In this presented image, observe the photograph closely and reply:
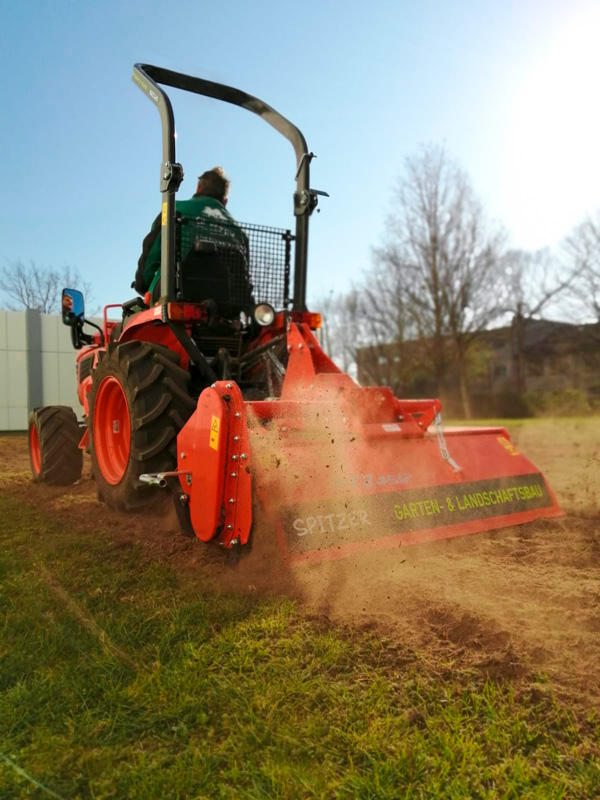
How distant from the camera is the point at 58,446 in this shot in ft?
20.0

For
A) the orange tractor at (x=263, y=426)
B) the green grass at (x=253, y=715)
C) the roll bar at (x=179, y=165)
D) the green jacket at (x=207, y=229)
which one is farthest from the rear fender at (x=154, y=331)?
the green grass at (x=253, y=715)

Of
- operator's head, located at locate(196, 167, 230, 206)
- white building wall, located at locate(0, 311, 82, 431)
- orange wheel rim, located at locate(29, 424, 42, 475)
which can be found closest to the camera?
operator's head, located at locate(196, 167, 230, 206)

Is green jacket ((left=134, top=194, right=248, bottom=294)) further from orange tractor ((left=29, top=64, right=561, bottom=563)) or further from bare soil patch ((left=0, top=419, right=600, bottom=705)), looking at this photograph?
bare soil patch ((left=0, top=419, right=600, bottom=705))

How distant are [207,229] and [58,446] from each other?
9.35 ft

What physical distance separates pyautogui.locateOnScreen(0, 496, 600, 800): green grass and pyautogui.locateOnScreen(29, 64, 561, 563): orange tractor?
684 mm

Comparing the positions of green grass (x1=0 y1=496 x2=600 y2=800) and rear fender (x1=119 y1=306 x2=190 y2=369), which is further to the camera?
rear fender (x1=119 y1=306 x2=190 y2=369)

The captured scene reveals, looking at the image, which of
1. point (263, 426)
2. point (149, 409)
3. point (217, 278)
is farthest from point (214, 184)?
point (263, 426)

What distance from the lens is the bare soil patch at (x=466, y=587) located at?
2305 millimetres

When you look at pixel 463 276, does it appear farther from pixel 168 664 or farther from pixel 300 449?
pixel 168 664

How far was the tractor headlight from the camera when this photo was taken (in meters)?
4.42

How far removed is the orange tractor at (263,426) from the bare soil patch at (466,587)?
0.13 meters

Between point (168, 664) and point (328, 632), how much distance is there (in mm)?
647

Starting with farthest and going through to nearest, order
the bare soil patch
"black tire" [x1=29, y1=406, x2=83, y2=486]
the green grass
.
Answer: "black tire" [x1=29, y1=406, x2=83, y2=486] → the bare soil patch → the green grass

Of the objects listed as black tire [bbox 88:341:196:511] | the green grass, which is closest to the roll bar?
black tire [bbox 88:341:196:511]
